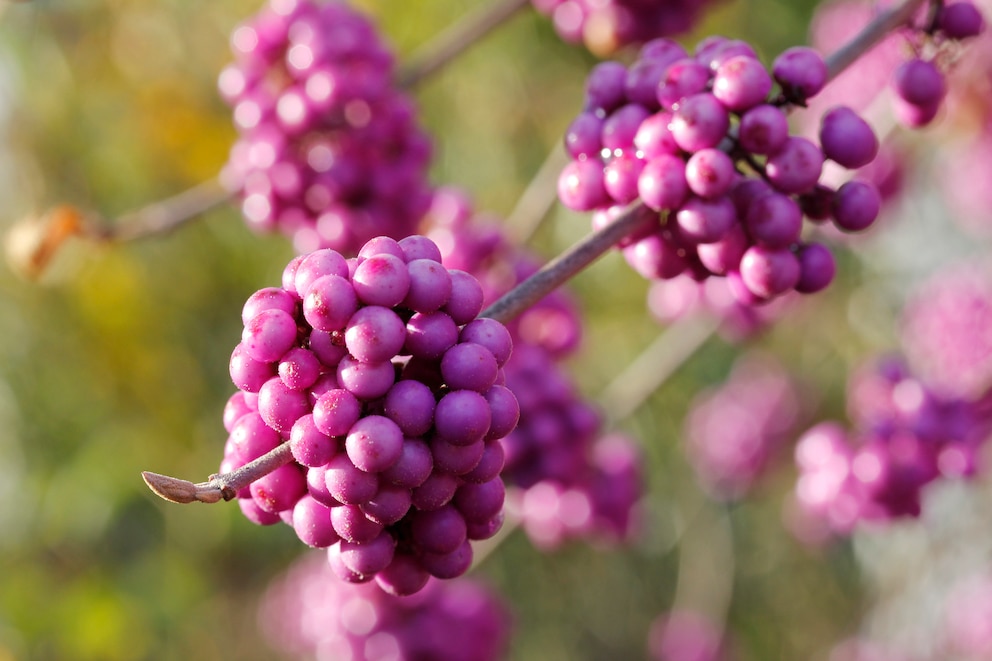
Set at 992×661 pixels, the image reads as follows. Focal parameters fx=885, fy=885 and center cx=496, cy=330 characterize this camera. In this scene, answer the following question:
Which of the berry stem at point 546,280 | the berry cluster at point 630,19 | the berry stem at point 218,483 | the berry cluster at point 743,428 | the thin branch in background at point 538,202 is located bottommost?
the berry cluster at point 743,428

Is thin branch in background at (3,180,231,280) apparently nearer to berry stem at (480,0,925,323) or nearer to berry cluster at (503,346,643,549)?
berry cluster at (503,346,643,549)

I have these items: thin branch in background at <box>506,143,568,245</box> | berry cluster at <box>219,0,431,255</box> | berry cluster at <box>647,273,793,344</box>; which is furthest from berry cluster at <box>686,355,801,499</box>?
berry cluster at <box>219,0,431,255</box>

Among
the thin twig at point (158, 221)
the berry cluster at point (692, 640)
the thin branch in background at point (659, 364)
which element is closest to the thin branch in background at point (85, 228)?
the thin twig at point (158, 221)

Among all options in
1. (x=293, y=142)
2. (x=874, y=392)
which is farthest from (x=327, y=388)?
(x=874, y=392)

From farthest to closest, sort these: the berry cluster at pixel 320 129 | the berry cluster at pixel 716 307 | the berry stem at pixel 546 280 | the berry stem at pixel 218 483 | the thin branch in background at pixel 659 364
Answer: the thin branch in background at pixel 659 364 → the berry cluster at pixel 716 307 → the berry cluster at pixel 320 129 → the berry stem at pixel 546 280 → the berry stem at pixel 218 483

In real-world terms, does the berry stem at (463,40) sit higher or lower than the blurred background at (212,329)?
higher

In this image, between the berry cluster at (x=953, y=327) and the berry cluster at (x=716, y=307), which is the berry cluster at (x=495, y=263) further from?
the berry cluster at (x=953, y=327)
